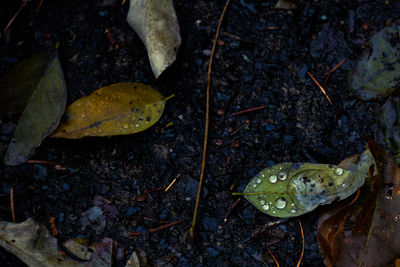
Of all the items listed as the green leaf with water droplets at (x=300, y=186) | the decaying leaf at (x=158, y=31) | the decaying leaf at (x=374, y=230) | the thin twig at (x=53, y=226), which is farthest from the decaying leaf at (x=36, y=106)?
the decaying leaf at (x=374, y=230)

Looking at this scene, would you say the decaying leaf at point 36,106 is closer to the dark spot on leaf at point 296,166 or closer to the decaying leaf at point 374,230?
the dark spot on leaf at point 296,166

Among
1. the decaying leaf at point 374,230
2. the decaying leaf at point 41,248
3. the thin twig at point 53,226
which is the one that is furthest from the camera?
the thin twig at point 53,226

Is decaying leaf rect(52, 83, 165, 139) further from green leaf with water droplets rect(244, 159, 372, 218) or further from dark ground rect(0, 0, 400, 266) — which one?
green leaf with water droplets rect(244, 159, 372, 218)

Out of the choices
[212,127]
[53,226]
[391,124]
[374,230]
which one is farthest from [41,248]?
[391,124]

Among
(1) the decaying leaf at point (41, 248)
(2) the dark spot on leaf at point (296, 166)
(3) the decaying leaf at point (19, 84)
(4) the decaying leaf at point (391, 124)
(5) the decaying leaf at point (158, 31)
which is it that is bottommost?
(1) the decaying leaf at point (41, 248)

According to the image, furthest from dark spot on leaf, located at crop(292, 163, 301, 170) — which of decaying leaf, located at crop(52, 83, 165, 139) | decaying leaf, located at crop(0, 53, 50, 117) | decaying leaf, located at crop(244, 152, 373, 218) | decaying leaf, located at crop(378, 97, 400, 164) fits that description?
decaying leaf, located at crop(0, 53, 50, 117)
